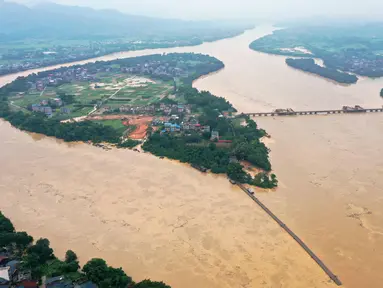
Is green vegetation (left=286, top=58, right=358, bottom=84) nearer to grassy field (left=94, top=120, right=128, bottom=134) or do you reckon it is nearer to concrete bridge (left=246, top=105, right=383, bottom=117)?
concrete bridge (left=246, top=105, right=383, bottom=117)

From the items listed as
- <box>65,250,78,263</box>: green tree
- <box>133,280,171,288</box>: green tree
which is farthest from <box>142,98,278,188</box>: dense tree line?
<box>65,250,78,263</box>: green tree

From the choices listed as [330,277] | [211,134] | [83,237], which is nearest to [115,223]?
[83,237]

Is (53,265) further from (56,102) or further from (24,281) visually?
(56,102)

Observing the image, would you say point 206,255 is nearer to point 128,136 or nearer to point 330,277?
point 330,277

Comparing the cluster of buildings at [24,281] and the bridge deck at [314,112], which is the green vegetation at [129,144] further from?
the cluster of buildings at [24,281]

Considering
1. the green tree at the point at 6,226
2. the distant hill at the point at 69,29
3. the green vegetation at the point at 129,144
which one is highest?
the distant hill at the point at 69,29

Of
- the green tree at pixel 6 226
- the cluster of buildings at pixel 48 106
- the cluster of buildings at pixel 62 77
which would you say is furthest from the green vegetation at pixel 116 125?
the cluster of buildings at pixel 62 77
